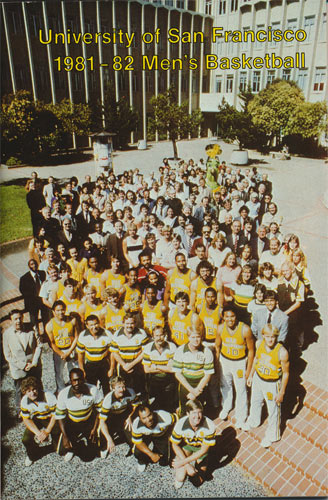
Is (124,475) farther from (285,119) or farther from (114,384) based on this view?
(285,119)

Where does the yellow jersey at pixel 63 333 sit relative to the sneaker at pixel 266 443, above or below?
above

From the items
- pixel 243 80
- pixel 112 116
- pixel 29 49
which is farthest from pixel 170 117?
pixel 243 80

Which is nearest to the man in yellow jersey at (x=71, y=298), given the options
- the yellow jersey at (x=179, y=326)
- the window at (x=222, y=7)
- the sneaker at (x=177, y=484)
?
the yellow jersey at (x=179, y=326)

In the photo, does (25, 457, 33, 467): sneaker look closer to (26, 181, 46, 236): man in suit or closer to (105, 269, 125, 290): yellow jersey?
(105, 269, 125, 290): yellow jersey

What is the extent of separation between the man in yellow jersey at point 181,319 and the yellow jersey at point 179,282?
78 centimetres

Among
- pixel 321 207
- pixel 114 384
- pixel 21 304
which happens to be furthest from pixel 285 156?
pixel 114 384

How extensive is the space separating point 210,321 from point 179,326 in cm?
47

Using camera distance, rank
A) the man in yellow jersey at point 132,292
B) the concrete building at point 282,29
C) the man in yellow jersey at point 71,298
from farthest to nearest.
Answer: the concrete building at point 282,29, the man in yellow jersey at point 132,292, the man in yellow jersey at point 71,298

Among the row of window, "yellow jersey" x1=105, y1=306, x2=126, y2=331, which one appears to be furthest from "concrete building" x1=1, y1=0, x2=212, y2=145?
"yellow jersey" x1=105, y1=306, x2=126, y2=331

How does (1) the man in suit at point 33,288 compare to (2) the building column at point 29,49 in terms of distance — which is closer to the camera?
(1) the man in suit at point 33,288

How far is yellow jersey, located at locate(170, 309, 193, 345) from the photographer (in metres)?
5.22

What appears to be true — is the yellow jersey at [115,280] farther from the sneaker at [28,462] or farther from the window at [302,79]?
the window at [302,79]

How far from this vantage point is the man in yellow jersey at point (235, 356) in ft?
15.8

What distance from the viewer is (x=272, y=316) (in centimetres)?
507
